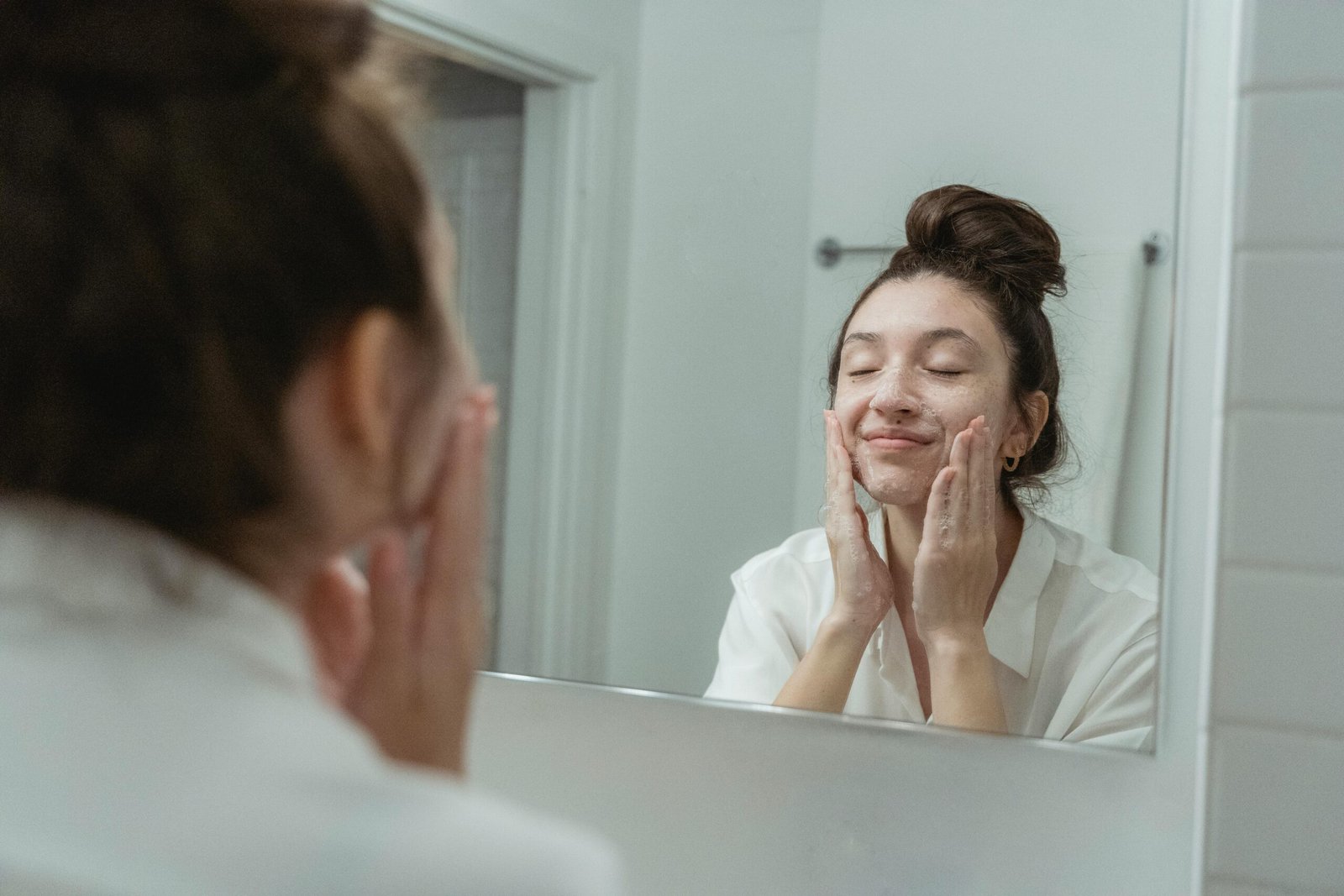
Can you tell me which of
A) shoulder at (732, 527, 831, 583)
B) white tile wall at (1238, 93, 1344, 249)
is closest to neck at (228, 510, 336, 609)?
shoulder at (732, 527, 831, 583)

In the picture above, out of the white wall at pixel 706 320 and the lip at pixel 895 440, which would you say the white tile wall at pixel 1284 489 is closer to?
the lip at pixel 895 440

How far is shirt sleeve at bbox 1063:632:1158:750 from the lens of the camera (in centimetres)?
73

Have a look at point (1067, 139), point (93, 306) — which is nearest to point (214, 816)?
point (93, 306)

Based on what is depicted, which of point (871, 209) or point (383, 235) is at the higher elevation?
point (871, 209)

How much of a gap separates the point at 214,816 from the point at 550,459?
57 centimetres

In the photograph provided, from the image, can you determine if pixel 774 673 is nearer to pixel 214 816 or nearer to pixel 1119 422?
pixel 1119 422

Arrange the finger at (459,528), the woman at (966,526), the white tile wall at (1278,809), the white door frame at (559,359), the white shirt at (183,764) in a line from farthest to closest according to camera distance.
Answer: the white door frame at (559,359), the woman at (966,526), the white tile wall at (1278,809), the finger at (459,528), the white shirt at (183,764)

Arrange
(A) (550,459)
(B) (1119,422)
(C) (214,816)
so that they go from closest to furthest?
(C) (214,816)
(B) (1119,422)
(A) (550,459)

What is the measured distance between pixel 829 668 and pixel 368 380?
477mm

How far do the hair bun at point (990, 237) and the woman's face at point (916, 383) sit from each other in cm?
2

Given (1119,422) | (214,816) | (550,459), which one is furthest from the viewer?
(550,459)

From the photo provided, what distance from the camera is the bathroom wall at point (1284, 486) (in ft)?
2.12

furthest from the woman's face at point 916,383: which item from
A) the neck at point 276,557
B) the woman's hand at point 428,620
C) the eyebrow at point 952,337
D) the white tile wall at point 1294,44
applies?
the neck at point 276,557

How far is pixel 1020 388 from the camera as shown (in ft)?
2.46
